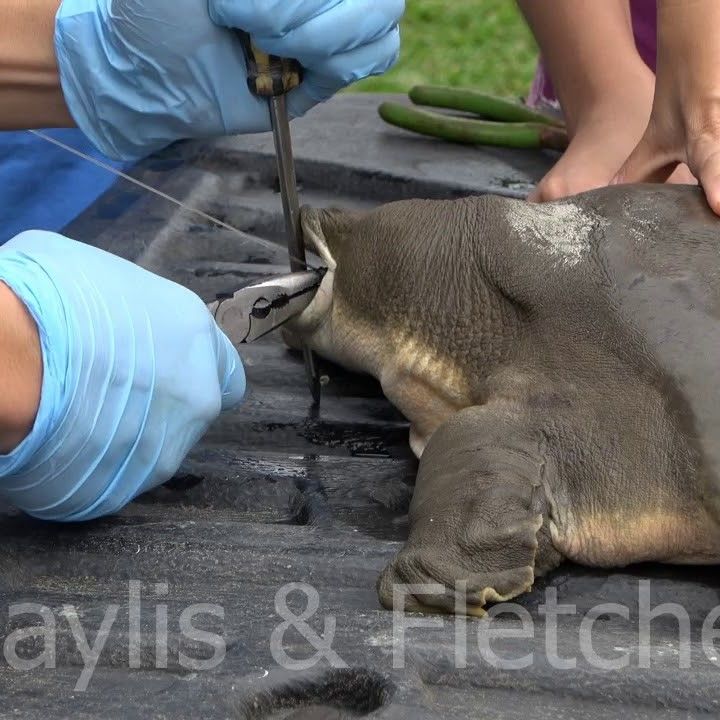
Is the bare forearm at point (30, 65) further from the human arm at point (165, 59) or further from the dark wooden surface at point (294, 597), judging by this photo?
the dark wooden surface at point (294, 597)

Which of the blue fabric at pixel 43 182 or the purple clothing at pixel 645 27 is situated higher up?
the purple clothing at pixel 645 27

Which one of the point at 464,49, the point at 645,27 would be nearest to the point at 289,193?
the point at 645,27

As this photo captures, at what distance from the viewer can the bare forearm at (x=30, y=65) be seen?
215cm

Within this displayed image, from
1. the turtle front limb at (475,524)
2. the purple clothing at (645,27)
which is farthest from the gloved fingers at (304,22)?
the purple clothing at (645,27)

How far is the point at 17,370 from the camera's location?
54.6 inches

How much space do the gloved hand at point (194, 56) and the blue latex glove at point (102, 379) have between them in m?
0.49

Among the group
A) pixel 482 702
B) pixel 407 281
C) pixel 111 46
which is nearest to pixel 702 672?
pixel 482 702

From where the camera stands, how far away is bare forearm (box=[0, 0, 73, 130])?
2.15 m

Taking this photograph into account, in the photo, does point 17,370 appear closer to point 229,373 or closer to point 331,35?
point 229,373

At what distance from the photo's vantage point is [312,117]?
331cm

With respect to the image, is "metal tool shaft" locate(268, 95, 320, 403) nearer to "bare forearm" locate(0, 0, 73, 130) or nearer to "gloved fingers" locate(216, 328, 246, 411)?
"gloved fingers" locate(216, 328, 246, 411)

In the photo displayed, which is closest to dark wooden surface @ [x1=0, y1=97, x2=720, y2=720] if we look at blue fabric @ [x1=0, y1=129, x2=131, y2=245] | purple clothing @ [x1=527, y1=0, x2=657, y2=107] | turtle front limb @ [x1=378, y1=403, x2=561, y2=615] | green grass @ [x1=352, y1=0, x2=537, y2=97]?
turtle front limb @ [x1=378, y1=403, x2=561, y2=615]

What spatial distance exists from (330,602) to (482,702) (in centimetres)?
28

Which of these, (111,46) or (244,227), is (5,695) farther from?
(244,227)
